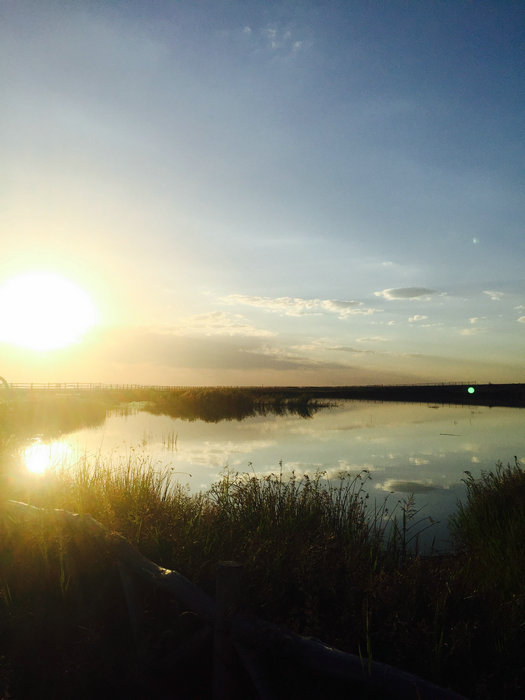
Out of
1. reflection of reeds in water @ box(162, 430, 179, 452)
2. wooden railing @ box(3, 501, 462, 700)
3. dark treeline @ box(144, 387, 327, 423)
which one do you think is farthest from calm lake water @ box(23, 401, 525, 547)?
dark treeline @ box(144, 387, 327, 423)

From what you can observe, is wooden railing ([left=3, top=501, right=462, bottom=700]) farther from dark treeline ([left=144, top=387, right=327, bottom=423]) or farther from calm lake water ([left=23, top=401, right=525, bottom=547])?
dark treeline ([left=144, top=387, right=327, bottom=423])

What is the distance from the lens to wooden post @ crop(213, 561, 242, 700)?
4.42 m

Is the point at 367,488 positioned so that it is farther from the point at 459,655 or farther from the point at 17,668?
the point at 17,668

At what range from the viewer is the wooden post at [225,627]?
4.42 metres

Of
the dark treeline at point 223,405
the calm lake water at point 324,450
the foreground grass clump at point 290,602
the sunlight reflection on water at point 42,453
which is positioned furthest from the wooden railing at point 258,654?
the dark treeline at point 223,405

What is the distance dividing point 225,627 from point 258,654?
38cm

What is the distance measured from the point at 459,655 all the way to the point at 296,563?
6.89 feet

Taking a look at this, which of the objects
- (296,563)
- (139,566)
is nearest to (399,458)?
(296,563)

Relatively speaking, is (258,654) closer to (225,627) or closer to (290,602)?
(225,627)

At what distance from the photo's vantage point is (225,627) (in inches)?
175

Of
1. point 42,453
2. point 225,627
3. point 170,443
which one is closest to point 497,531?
point 225,627

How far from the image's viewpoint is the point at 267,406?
57.2 m

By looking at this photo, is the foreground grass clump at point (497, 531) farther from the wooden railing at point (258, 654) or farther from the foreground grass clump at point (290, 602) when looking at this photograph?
the wooden railing at point (258, 654)

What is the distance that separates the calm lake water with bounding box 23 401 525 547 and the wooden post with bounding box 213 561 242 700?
7.99 metres
